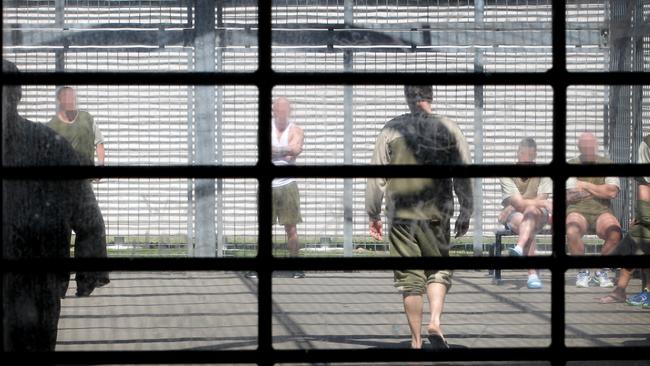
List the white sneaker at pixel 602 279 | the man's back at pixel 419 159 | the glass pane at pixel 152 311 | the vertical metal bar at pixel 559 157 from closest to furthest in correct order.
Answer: the vertical metal bar at pixel 559 157 → the glass pane at pixel 152 311 → the man's back at pixel 419 159 → the white sneaker at pixel 602 279

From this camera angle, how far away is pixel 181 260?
2.98 m

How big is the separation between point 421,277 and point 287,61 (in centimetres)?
82

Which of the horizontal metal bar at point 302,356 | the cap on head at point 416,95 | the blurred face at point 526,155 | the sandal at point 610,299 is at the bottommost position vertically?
the horizontal metal bar at point 302,356

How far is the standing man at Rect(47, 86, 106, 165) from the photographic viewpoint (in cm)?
310

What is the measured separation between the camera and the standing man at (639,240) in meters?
3.59

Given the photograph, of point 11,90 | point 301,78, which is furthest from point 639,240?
point 11,90

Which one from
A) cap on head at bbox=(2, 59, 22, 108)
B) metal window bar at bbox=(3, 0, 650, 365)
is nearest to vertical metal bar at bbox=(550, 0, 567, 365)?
metal window bar at bbox=(3, 0, 650, 365)

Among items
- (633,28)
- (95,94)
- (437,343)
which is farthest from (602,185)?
(95,94)

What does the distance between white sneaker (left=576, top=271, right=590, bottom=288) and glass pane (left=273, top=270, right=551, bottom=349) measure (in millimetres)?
196

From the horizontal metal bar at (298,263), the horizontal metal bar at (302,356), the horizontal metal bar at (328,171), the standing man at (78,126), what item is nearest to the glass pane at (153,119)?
the standing man at (78,126)

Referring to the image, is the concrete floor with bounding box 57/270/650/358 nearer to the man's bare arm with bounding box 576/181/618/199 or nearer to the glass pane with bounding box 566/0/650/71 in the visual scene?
the man's bare arm with bounding box 576/181/618/199

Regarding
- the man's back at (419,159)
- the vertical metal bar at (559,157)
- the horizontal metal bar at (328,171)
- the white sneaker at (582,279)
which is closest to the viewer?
the horizontal metal bar at (328,171)

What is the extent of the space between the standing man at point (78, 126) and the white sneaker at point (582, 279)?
163 centimetres

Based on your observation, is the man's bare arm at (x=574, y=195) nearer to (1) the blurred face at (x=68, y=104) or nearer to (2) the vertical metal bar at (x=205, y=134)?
(2) the vertical metal bar at (x=205, y=134)
